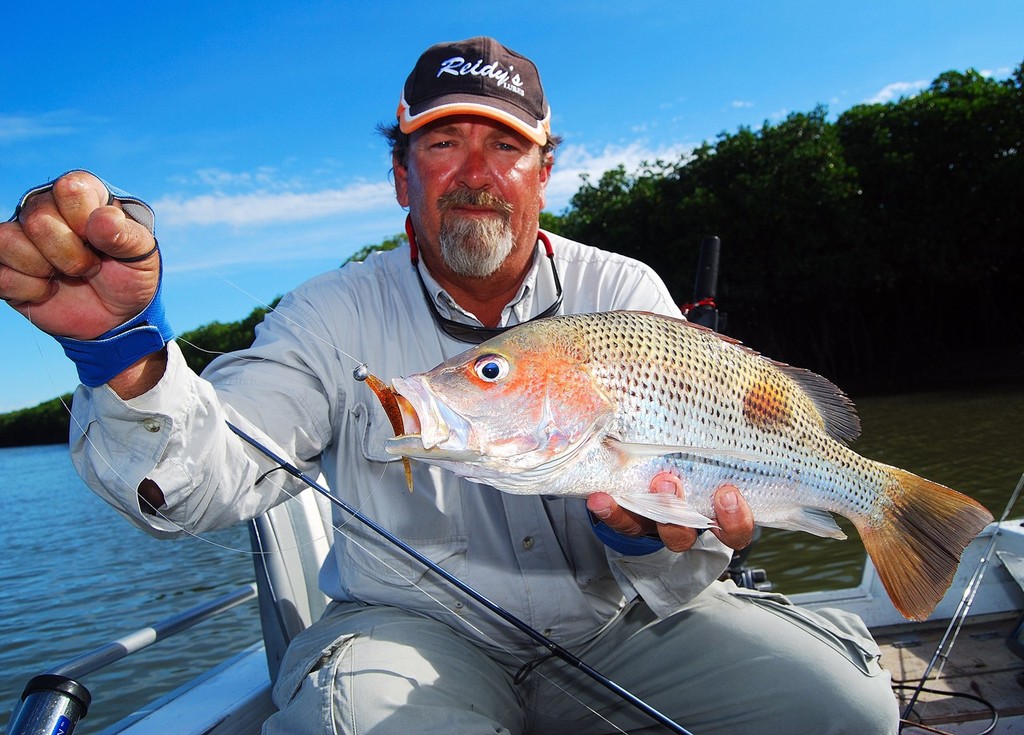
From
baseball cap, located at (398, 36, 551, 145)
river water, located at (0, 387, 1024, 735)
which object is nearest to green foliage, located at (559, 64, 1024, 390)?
river water, located at (0, 387, 1024, 735)

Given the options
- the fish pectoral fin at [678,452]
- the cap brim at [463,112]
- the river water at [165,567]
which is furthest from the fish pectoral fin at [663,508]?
the river water at [165,567]

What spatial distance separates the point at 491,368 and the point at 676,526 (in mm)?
740

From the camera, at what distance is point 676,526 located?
6.91 feet

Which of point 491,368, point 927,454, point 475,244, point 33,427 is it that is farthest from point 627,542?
point 33,427

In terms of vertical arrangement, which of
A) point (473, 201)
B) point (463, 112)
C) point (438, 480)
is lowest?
point (438, 480)

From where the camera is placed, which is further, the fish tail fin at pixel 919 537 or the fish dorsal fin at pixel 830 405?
the fish dorsal fin at pixel 830 405

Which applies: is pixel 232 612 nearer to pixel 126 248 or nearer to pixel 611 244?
pixel 126 248

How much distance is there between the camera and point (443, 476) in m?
2.64

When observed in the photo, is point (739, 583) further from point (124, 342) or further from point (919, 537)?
point (124, 342)

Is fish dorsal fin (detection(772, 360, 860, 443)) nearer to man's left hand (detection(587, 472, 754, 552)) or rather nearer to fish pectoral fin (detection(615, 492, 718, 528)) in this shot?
man's left hand (detection(587, 472, 754, 552))

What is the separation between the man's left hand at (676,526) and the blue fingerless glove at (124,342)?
3.92 feet

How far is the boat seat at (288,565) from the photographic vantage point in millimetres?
2994

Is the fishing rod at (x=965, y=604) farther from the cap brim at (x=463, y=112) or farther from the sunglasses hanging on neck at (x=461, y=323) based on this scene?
the cap brim at (x=463, y=112)

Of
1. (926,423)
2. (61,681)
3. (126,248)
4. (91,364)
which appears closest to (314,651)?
(61,681)
